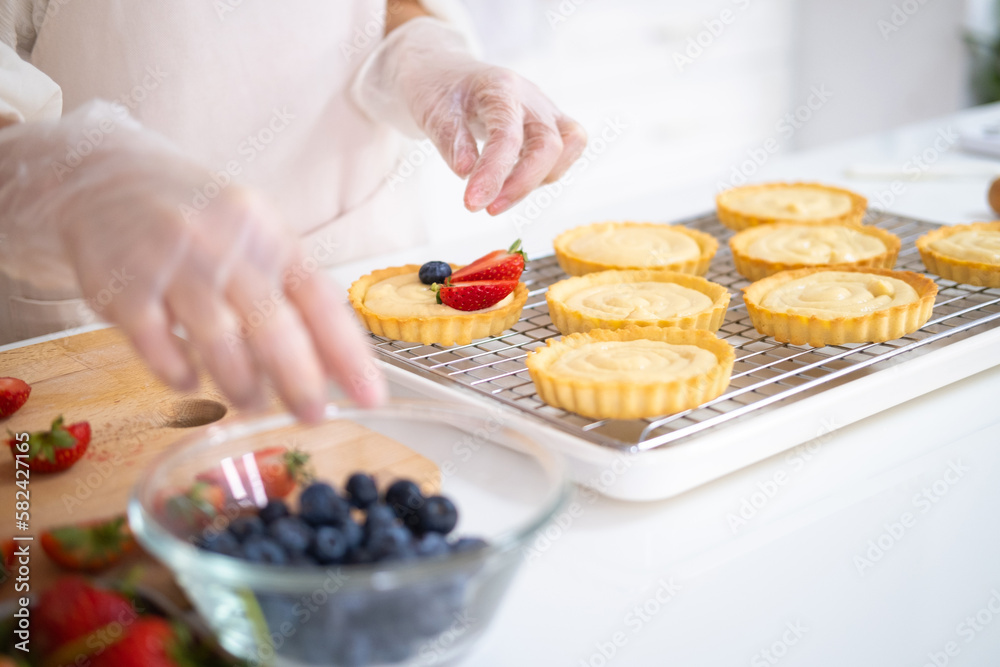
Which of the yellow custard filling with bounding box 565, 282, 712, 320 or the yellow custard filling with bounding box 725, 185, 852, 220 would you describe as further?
the yellow custard filling with bounding box 725, 185, 852, 220

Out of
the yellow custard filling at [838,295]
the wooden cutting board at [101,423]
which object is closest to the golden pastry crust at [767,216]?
the yellow custard filling at [838,295]

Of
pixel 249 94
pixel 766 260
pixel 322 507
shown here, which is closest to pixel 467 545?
pixel 322 507

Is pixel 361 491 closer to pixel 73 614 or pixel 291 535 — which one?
pixel 291 535

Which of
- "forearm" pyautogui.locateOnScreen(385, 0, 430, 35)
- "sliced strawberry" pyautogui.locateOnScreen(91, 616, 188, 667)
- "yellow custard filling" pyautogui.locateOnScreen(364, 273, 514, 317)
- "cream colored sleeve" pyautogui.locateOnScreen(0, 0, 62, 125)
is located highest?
"forearm" pyautogui.locateOnScreen(385, 0, 430, 35)

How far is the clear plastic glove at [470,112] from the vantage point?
192 cm

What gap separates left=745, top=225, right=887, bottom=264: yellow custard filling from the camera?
207cm

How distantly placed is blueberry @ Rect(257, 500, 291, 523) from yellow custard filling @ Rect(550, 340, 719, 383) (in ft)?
1.91

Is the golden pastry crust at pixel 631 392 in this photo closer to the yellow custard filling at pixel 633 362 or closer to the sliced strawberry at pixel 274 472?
the yellow custard filling at pixel 633 362

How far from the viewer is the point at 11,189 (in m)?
1.27

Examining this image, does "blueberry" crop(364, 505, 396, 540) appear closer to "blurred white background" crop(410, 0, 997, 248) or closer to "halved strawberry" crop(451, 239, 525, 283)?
"halved strawberry" crop(451, 239, 525, 283)

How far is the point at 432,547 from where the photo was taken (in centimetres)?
90

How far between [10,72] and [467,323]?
86cm

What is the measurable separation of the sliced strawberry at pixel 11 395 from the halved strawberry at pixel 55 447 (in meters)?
0.16

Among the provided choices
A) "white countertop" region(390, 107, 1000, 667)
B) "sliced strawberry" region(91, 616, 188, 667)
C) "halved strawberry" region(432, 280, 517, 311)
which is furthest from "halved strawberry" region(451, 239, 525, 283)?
"sliced strawberry" region(91, 616, 188, 667)
